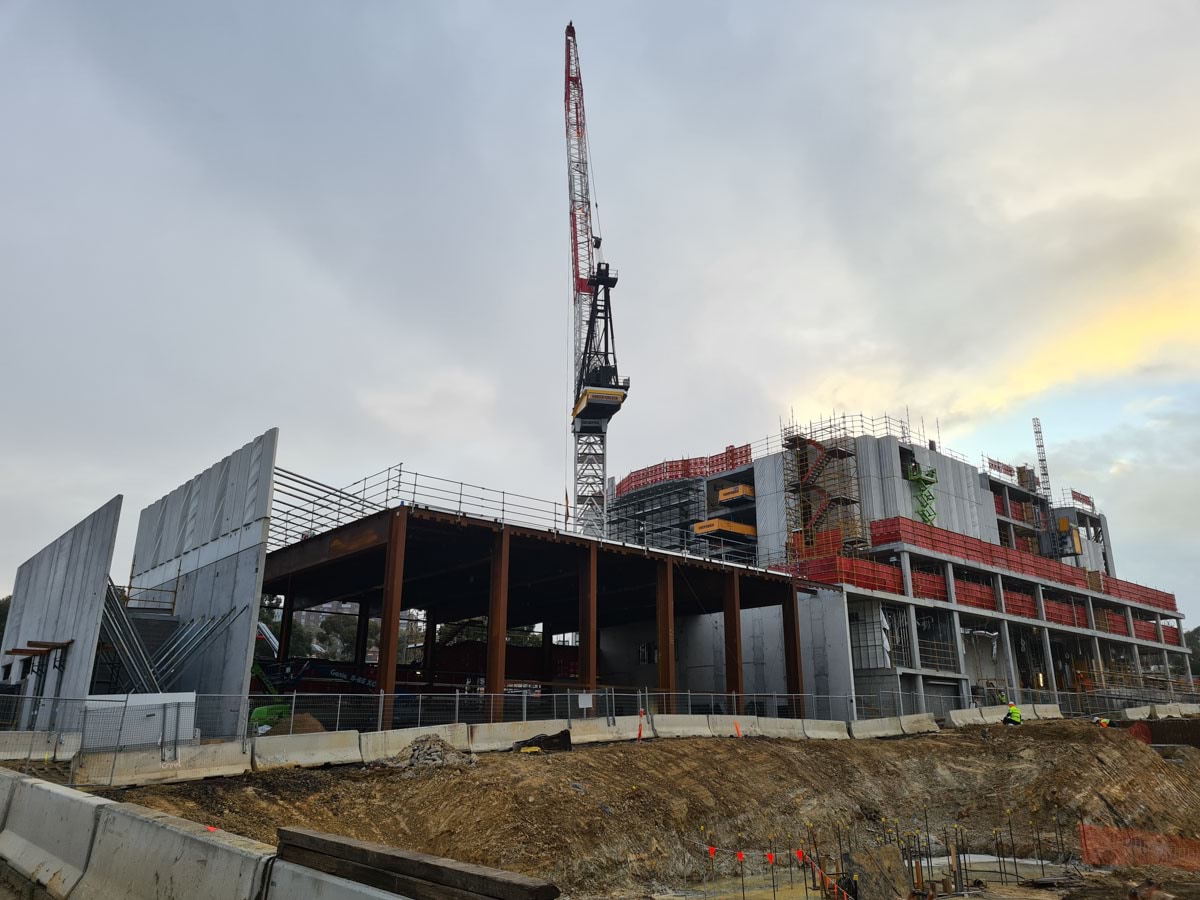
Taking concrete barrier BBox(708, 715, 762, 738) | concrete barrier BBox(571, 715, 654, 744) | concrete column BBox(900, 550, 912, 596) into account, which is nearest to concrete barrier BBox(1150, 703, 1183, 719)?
concrete column BBox(900, 550, 912, 596)

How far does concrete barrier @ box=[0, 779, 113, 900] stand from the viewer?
822 cm

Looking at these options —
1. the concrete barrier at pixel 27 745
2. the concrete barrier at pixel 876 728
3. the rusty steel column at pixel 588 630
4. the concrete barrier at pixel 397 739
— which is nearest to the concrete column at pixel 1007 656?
the concrete barrier at pixel 876 728

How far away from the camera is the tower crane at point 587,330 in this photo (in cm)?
8631

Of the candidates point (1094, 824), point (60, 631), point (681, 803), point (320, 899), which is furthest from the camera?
point (60, 631)

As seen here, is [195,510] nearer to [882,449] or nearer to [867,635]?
[867,635]

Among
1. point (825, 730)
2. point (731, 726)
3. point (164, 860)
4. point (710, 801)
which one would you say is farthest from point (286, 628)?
point (164, 860)

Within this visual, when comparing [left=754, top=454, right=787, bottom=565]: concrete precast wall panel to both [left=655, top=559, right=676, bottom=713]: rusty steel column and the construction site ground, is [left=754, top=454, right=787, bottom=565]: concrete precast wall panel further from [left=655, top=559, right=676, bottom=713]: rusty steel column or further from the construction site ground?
the construction site ground

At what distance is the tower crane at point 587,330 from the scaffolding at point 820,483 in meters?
22.1

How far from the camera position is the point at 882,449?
6712 centimetres

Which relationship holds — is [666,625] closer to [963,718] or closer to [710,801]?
[963,718]

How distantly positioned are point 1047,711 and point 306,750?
4226cm

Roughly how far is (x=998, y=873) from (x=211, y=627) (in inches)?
1075

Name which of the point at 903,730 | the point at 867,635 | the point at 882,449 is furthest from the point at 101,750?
the point at 882,449

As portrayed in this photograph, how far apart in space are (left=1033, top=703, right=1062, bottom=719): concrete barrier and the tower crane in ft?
148
